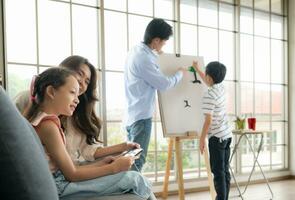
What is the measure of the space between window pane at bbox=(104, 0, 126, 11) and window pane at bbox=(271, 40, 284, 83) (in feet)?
7.98

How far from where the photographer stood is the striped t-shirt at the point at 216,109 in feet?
9.65

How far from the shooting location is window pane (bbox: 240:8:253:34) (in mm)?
4622

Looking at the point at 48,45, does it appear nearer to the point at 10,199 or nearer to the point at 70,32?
the point at 70,32

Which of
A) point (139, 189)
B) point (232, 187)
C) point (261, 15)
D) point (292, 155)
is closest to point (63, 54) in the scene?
point (139, 189)

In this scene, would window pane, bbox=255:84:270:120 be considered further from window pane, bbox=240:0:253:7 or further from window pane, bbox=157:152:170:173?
window pane, bbox=157:152:170:173

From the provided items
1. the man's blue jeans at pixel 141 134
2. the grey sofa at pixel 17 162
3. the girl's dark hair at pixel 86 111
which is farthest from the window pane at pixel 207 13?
the grey sofa at pixel 17 162

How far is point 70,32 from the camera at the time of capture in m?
3.28

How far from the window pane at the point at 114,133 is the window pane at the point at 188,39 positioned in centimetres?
115

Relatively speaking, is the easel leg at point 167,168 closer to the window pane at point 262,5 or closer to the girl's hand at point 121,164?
the girl's hand at point 121,164

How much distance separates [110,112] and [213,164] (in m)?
1.14

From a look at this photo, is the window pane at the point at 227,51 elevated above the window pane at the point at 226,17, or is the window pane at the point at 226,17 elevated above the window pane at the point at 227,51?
the window pane at the point at 226,17

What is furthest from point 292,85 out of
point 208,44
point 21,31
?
point 21,31

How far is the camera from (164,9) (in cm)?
394

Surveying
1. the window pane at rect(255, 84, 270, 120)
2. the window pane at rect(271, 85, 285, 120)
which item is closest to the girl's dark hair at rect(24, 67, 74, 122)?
the window pane at rect(255, 84, 270, 120)
